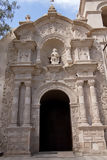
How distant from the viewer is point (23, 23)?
32.4ft

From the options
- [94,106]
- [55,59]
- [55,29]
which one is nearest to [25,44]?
[55,59]

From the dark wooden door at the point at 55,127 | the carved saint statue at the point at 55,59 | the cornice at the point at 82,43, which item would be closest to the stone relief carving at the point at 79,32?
the cornice at the point at 82,43

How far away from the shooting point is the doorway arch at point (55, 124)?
9.69 metres

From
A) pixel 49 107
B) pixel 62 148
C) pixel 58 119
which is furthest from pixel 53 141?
pixel 49 107

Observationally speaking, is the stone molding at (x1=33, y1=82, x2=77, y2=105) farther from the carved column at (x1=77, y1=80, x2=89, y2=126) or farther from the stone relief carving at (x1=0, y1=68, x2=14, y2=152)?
the stone relief carving at (x1=0, y1=68, x2=14, y2=152)

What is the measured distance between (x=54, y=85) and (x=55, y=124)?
3.48m

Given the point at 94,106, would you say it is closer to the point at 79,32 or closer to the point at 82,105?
the point at 82,105

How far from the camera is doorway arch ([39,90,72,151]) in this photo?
9.69 meters

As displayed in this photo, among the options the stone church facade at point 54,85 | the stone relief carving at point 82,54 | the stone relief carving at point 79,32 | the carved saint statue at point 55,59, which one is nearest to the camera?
the stone church facade at point 54,85

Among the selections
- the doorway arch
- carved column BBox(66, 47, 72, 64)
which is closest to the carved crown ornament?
carved column BBox(66, 47, 72, 64)

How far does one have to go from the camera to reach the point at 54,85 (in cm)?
800

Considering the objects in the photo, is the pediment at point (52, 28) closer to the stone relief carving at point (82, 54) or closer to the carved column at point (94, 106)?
the stone relief carving at point (82, 54)

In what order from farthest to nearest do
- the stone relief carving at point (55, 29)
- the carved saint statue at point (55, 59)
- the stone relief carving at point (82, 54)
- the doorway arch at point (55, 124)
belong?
the doorway arch at point (55, 124) → the stone relief carving at point (55, 29) → the carved saint statue at point (55, 59) → the stone relief carving at point (82, 54)

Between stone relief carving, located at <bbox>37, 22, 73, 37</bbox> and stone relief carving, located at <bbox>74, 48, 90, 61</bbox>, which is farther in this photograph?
stone relief carving, located at <bbox>37, 22, 73, 37</bbox>
